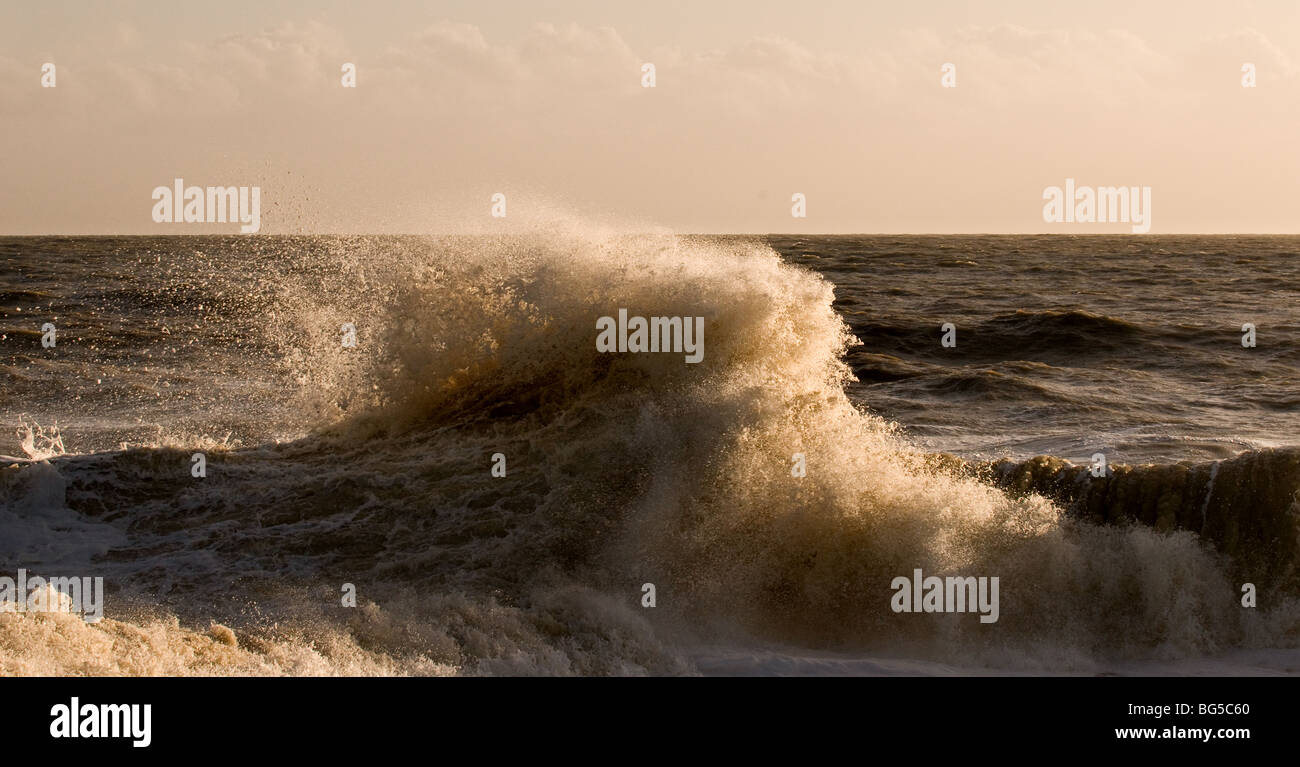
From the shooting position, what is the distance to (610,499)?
8.33m

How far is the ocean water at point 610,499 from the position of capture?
21.7 ft

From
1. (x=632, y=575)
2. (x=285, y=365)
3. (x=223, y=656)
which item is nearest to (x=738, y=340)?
(x=632, y=575)

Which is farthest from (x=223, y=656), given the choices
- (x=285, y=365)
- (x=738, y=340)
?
(x=285, y=365)

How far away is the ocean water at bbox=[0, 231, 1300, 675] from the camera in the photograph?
661cm

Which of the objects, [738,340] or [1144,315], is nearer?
[738,340]

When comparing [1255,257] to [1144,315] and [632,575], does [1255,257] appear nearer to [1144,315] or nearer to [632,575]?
[1144,315]

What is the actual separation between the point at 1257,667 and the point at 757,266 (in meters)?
5.19

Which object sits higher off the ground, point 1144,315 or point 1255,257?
point 1255,257

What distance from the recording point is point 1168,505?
7.89 metres

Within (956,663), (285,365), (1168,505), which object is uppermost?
(285,365)

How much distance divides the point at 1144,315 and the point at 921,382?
378 inches
